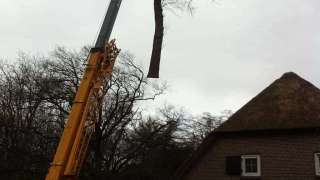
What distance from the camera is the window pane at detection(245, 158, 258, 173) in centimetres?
2220

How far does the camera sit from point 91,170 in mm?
34531

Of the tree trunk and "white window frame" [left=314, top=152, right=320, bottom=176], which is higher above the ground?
the tree trunk

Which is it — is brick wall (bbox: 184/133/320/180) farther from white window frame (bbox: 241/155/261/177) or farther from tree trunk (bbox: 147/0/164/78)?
tree trunk (bbox: 147/0/164/78)

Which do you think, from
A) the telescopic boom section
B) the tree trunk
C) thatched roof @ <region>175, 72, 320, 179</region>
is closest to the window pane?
thatched roof @ <region>175, 72, 320, 179</region>

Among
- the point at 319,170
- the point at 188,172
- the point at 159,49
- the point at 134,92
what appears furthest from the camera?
the point at 134,92

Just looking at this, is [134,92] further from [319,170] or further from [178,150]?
[319,170]

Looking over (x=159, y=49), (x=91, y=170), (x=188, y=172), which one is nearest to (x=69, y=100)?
(x=91, y=170)

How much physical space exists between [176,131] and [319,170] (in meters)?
23.1

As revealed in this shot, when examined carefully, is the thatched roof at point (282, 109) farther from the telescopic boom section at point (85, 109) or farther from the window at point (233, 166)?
the telescopic boom section at point (85, 109)

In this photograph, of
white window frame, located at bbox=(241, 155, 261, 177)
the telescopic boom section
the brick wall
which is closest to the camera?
the telescopic boom section

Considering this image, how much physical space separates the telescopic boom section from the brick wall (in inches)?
383

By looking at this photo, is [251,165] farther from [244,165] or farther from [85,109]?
[85,109]

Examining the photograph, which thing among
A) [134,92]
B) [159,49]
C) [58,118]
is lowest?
[159,49]

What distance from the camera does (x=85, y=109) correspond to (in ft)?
43.9
